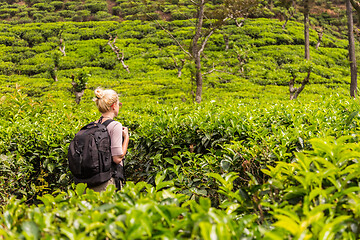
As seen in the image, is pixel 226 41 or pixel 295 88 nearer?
pixel 295 88

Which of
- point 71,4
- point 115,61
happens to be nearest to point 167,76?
point 115,61

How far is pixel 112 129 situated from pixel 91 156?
335 millimetres

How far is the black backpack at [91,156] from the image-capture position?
2.29 metres

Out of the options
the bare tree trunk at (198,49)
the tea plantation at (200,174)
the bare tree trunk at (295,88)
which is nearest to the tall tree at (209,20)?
the bare tree trunk at (198,49)

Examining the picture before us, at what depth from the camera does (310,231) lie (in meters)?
1.06

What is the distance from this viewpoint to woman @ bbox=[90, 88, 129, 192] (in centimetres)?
248

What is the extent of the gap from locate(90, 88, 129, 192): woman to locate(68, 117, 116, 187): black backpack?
0.27 feet

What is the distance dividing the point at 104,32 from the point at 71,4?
17.2 meters

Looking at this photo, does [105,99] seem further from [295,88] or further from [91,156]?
[295,88]

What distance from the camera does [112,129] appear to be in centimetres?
248

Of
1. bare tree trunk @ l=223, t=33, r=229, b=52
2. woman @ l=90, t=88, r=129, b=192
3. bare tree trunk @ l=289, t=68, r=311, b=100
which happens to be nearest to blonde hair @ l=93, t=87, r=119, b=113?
woman @ l=90, t=88, r=129, b=192

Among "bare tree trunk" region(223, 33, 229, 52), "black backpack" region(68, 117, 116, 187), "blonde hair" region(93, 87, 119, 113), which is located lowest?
"black backpack" region(68, 117, 116, 187)

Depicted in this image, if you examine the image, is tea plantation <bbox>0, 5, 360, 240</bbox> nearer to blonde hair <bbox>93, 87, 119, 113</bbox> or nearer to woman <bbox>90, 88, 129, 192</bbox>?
woman <bbox>90, 88, 129, 192</bbox>

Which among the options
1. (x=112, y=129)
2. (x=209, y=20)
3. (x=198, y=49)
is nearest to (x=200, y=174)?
(x=112, y=129)
